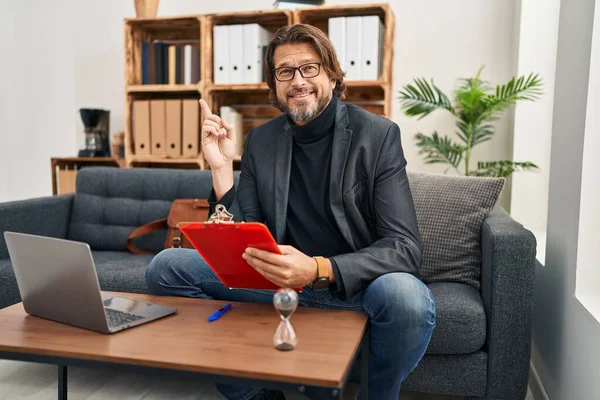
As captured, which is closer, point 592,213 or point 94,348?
point 94,348

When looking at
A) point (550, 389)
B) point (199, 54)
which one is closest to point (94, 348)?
point (550, 389)

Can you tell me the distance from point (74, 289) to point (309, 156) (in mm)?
776

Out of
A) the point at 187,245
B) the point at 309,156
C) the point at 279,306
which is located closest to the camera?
the point at 279,306

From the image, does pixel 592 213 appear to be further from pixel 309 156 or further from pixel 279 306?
pixel 279 306

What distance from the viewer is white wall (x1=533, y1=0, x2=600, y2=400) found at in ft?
4.43

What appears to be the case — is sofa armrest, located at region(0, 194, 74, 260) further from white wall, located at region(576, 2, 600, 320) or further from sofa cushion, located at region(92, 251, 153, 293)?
white wall, located at region(576, 2, 600, 320)

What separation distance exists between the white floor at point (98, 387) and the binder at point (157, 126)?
5.02 ft

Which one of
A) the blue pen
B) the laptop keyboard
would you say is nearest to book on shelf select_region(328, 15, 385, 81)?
the blue pen

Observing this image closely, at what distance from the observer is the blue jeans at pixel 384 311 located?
4.04 ft

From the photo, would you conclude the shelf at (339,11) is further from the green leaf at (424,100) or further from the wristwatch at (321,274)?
the wristwatch at (321,274)

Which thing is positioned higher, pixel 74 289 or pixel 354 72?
pixel 354 72

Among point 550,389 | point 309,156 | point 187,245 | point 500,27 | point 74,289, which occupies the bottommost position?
point 550,389

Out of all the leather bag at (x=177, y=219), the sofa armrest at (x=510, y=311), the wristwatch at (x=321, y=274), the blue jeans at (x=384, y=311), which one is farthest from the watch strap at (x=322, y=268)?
the leather bag at (x=177, y=219)

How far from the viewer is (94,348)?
3.29 ft
